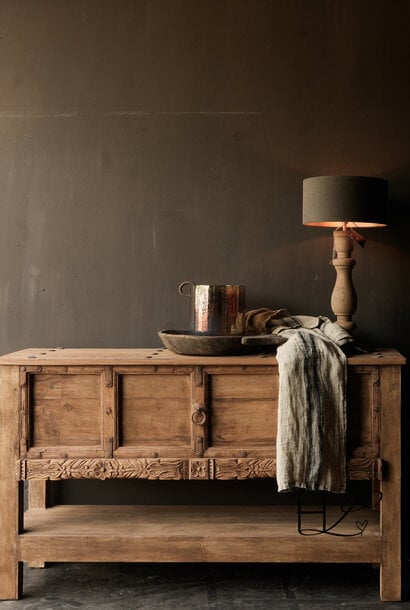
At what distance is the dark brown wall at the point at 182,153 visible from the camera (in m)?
2.90

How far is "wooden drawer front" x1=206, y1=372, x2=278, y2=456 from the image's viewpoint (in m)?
2.43

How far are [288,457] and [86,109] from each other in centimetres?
169

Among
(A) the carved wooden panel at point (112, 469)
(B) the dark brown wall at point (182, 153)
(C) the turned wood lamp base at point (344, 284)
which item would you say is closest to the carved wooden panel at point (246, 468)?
(A) the carved wooden panel at point (112, 469)

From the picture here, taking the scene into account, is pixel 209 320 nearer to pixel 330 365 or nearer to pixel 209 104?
pixel 330 365

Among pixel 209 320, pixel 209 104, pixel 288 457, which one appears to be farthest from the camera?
pixel 209 104

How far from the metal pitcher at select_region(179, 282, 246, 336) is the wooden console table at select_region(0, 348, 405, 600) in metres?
0.16

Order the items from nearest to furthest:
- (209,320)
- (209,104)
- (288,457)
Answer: (288,457), (209,320), (209,104)

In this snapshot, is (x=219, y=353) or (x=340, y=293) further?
(x=340, y=293)

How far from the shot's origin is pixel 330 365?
7.75 ft

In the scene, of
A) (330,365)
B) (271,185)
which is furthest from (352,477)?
(271,185)

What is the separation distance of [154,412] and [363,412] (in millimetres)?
745

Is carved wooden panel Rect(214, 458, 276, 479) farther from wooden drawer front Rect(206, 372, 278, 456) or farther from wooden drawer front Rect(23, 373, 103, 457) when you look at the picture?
wooden drawer front Rect(23, 373, 103, 457)

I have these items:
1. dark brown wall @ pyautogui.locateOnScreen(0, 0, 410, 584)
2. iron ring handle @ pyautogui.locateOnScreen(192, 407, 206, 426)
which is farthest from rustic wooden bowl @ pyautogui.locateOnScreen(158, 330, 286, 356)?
dark brown wall @ pyautogui.locateOnScreen(0, 0, 410, 584)

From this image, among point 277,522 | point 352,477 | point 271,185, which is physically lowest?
point 277,522
